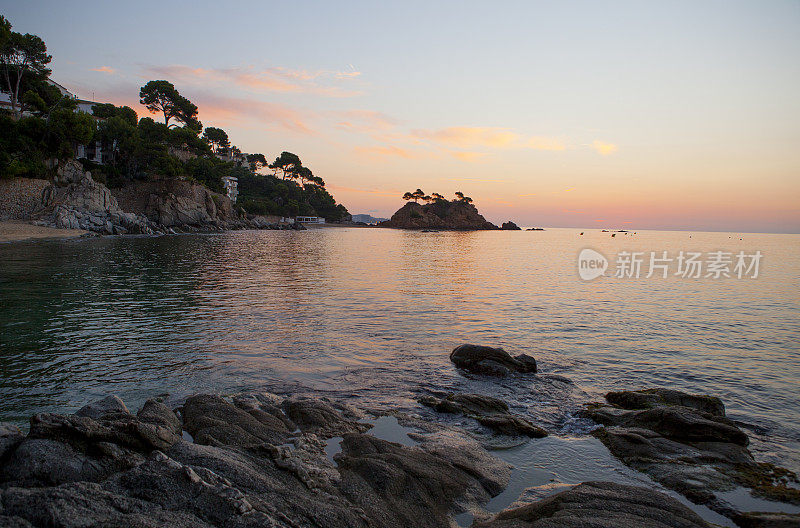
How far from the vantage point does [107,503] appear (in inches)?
180

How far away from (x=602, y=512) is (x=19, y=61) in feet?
334

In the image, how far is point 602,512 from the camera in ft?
19.4

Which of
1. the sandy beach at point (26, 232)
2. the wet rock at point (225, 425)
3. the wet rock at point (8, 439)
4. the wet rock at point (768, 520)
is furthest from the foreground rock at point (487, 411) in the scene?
the sandy beach at point (26, 232)

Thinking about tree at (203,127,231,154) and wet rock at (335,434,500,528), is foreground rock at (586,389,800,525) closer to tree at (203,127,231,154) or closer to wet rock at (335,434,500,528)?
wet rock at (335,434,500,528)

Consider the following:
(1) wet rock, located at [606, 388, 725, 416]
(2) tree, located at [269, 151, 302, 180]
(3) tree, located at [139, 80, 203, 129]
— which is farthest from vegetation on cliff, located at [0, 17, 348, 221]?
(1) wet rock, located at [606, 388, 725, 416]

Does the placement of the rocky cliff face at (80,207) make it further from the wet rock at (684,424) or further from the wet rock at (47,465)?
the wet rock at (684,424)

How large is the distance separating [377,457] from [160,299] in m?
19.8

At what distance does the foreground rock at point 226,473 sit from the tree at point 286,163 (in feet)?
595

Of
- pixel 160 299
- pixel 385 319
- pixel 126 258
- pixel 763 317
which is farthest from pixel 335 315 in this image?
pixel 126 258

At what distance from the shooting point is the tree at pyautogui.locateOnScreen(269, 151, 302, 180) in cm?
17938

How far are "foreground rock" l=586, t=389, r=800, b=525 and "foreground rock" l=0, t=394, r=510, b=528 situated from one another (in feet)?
9.78

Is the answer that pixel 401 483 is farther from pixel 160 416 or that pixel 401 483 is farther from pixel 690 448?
pixel 690 448

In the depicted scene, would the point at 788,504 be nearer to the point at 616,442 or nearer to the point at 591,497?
the point at 616,442

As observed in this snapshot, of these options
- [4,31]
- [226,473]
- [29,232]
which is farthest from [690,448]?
[4,31]
